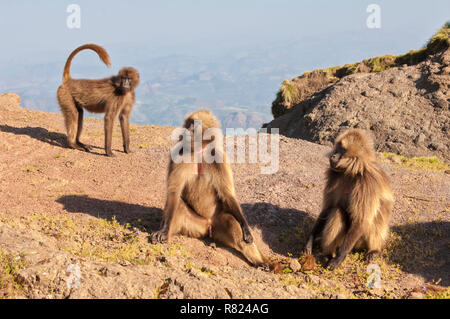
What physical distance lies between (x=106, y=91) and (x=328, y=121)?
354 inches

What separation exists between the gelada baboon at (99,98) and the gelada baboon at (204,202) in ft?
19.1

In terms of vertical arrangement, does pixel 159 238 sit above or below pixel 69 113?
below

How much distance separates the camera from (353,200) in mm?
6426

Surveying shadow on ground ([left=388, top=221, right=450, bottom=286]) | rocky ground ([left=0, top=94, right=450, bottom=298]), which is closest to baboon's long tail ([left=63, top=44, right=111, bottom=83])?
rocky ground ([left=0, top=94, right=450, bottom=298])

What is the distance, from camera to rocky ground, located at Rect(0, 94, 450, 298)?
459 cm

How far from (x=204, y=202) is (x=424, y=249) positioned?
4035 millimetres

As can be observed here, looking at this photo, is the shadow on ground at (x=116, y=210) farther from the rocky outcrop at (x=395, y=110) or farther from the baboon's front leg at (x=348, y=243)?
the rocky outcrop at (x=395, y=110)

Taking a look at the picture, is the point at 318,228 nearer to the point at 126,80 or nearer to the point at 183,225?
the point at 183,225

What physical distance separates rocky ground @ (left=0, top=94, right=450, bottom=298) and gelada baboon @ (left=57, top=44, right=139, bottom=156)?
2.13 ft

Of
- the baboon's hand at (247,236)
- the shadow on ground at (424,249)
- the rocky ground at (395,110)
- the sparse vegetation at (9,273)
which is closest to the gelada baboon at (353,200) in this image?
the shadow on ground at (424,249)

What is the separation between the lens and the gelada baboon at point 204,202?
6.12m

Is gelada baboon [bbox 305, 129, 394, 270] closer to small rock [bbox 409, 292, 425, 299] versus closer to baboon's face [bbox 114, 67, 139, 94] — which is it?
small rock [bbox 409, 292, 425, 299]

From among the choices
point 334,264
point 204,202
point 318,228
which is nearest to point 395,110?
point 318,228

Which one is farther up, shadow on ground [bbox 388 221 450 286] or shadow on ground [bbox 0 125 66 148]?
shadow on ground [bbox 0 125 66 148]
